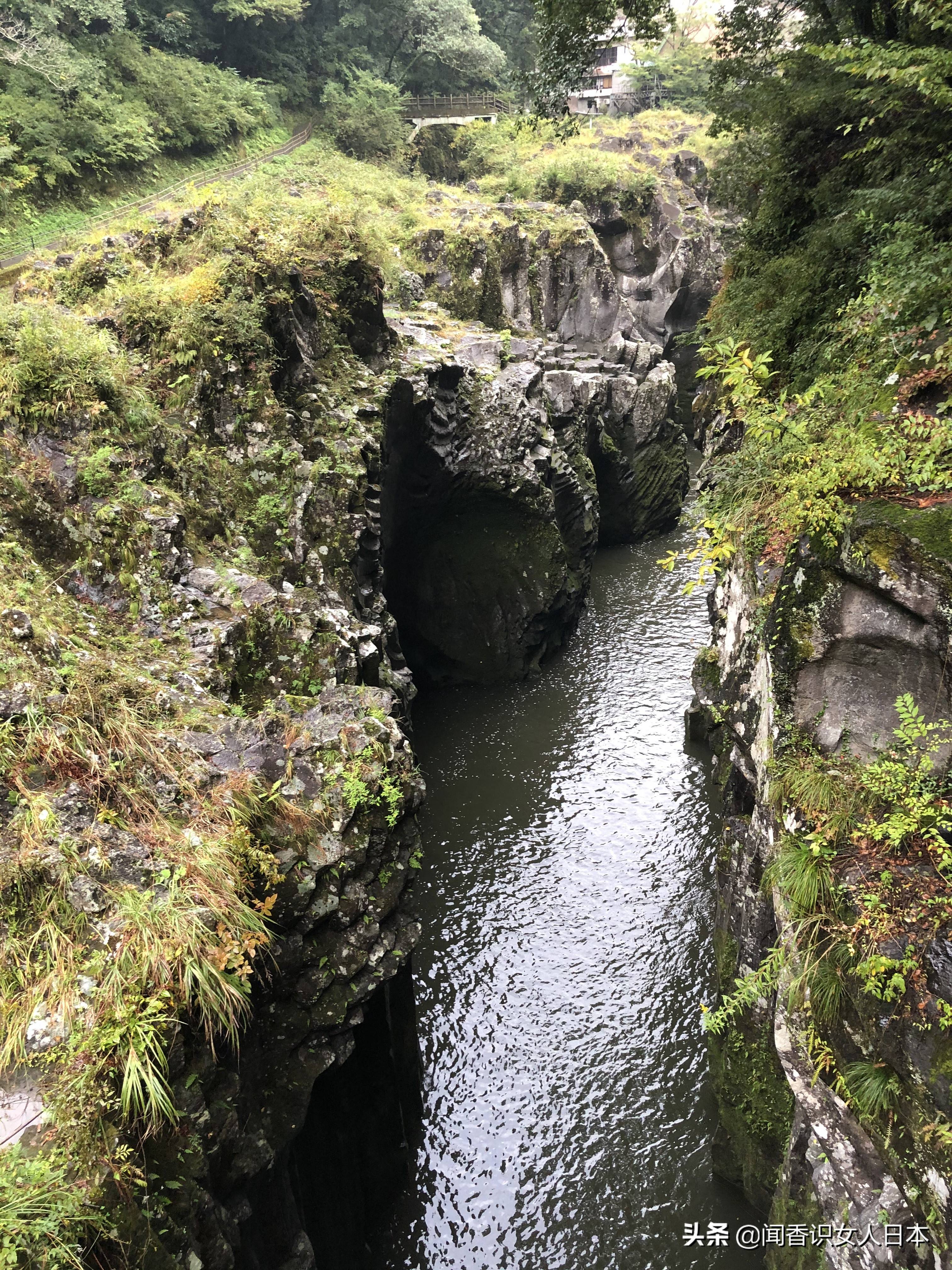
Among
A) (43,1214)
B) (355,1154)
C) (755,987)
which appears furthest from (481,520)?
(43,1214)

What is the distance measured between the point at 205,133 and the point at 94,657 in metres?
32.7

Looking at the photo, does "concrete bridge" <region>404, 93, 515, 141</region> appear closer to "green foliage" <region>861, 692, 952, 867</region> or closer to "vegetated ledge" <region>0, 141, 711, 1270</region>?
"vegetated ledge" <region>0, 141, 711, 1270</region>

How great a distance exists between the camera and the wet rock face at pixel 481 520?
17.6m

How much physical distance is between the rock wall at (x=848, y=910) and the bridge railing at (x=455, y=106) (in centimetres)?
4177

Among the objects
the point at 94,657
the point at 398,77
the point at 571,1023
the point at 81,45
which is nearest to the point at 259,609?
the point at 94,657

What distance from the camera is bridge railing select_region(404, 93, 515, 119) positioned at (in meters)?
39.0

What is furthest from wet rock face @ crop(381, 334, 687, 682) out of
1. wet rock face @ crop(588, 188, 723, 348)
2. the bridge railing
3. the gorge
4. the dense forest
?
the bridge railing

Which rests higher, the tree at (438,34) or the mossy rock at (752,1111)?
the tree at (438,34)

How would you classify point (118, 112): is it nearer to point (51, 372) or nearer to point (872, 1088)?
point (51, 372)

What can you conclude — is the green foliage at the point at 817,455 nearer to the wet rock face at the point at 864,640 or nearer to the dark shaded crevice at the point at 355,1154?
the wet rock face at the point at 864,640

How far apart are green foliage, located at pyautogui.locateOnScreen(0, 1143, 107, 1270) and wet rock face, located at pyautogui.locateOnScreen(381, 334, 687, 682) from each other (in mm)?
12748

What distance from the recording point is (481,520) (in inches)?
750

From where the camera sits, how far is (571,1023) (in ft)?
35.7

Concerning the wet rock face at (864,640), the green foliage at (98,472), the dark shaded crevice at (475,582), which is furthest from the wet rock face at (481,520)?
the wet rock face at (864,640)
